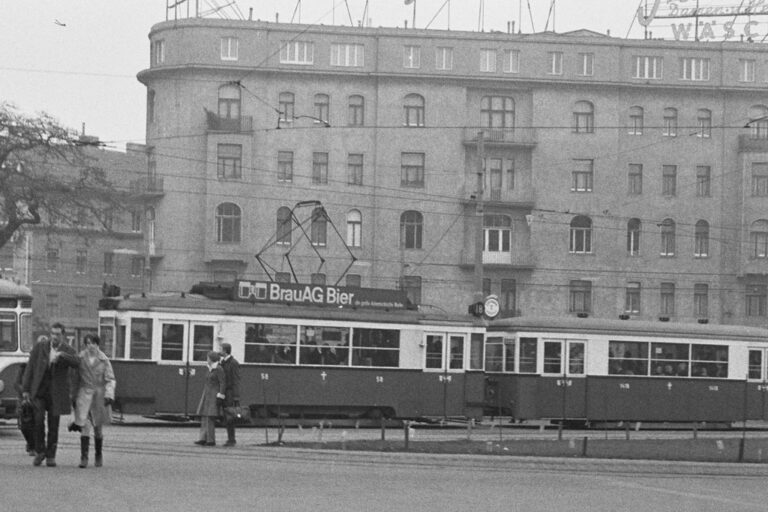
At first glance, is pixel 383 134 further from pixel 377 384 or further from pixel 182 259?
pixel 377 384

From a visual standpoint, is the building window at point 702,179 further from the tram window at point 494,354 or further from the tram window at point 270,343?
the tram window at point 270,343

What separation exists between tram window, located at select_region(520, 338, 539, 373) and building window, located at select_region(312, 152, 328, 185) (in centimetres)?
3303

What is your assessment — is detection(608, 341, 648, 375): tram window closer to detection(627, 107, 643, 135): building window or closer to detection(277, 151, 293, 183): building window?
detection(277, 151, 293, 183): building window

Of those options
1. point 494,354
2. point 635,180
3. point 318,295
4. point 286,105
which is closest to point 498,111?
point 635,180

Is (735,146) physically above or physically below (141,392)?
above

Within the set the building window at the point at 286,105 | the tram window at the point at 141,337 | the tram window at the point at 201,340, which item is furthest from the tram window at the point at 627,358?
the building window at the point at 286,105

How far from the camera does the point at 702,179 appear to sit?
231 feet

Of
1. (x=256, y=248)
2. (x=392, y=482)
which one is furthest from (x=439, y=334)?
(x=256, y=248)

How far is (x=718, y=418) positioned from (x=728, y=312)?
109ft

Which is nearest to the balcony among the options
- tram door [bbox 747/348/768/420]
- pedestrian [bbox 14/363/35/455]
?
tram door [bbox 747/348/768/420]

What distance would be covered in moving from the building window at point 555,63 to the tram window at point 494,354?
34189 millimetres

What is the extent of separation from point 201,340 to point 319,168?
3707 centimetres

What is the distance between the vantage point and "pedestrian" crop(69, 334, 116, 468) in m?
18.2

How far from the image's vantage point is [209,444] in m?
23.8
